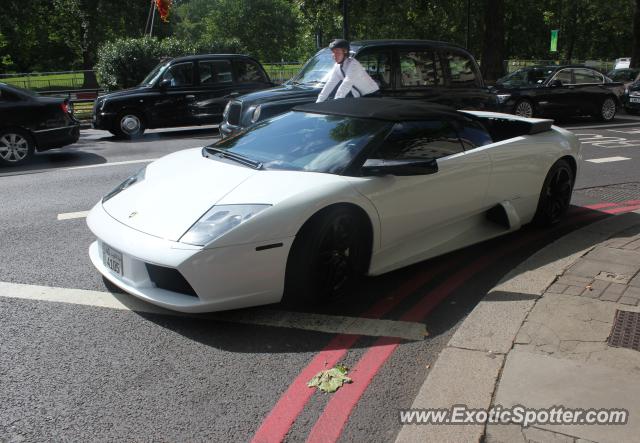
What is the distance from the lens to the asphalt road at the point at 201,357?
Answer: 278 centimetres

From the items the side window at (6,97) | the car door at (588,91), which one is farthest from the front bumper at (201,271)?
the car door at (588,91)

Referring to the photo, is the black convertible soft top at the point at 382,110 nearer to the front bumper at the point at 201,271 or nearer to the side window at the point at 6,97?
the front bumper at the point at 201,271

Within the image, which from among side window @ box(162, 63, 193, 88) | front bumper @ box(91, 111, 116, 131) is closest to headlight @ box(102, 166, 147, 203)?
front bumper @ box(91, 111, 116, 131)

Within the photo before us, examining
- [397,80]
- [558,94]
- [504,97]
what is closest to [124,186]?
[397,80]

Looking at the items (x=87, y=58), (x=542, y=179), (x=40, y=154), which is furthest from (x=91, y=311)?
(x=87, y=58)

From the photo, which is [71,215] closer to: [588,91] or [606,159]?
[606,159]

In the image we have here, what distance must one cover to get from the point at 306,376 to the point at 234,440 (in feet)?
2.13

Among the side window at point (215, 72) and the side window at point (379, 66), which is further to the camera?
the side window at point (215, 72)

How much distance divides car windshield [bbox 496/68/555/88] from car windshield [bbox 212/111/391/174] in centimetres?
1260

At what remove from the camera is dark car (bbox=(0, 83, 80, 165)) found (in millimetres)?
9680

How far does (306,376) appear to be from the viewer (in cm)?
322

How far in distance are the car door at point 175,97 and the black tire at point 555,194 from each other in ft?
30.5

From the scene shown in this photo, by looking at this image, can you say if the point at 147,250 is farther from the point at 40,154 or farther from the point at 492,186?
the point at 40,154

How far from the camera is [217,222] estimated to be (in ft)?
11.7
